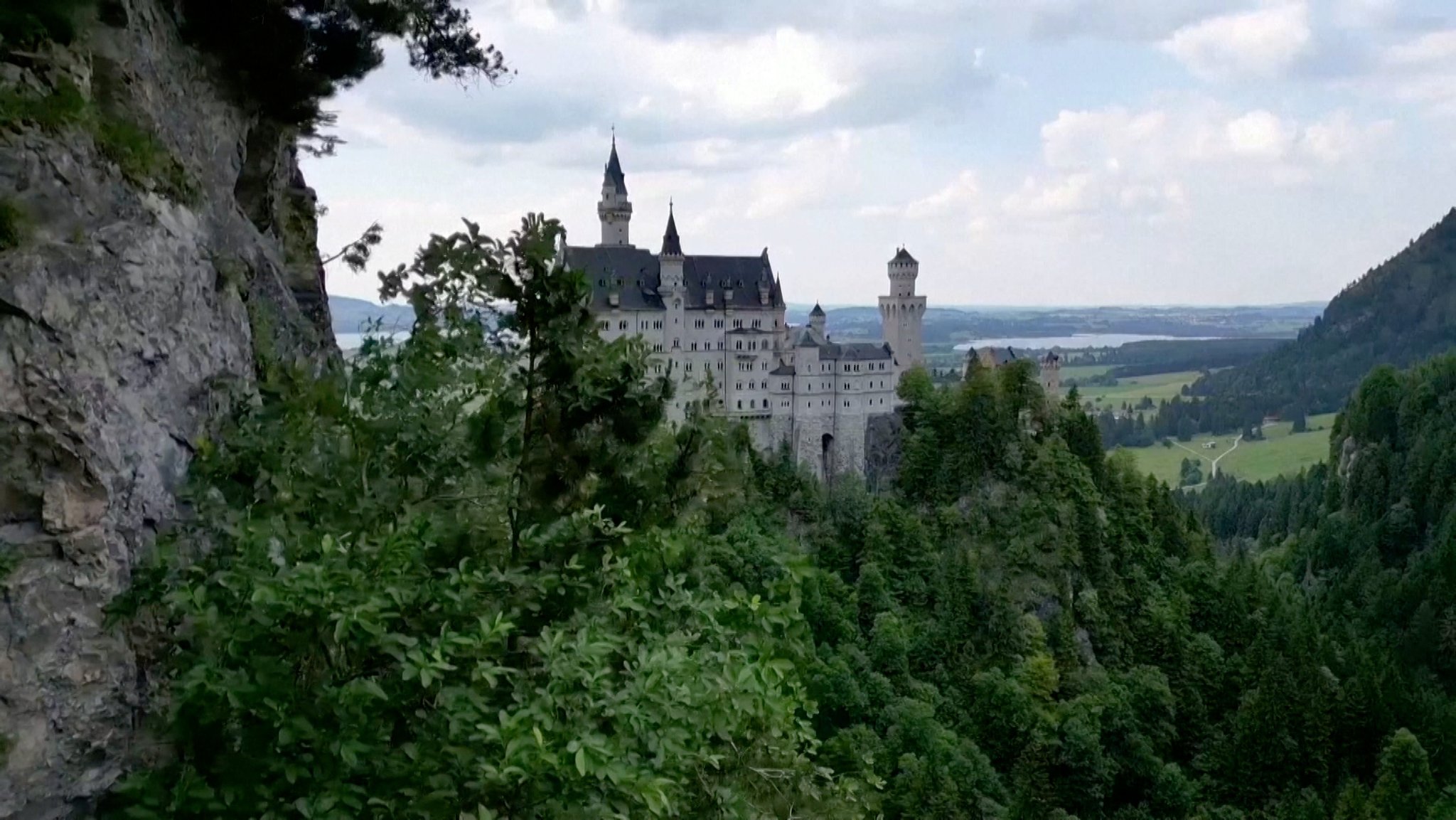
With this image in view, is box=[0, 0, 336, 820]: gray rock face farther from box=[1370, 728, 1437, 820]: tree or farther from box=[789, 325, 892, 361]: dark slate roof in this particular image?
box=[789, 325, 892, 361]: dark slate roof

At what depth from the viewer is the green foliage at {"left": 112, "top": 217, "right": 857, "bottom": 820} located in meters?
7.51

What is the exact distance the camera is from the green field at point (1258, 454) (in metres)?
162

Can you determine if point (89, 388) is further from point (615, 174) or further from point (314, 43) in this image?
point (615, 174)

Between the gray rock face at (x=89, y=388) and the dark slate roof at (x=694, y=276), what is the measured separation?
174 ft

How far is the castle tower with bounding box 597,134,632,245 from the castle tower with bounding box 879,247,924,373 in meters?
17.7

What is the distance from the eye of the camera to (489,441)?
33.4 ft

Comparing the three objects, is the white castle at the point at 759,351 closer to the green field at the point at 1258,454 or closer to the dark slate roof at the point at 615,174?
the dark slate roof at the point at 615,174

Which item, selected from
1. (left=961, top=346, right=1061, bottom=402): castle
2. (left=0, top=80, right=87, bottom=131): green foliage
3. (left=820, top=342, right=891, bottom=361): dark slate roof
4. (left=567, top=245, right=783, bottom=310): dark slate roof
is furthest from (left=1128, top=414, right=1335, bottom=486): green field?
(left=0, top=80, right=87, bottom=131): green foliage

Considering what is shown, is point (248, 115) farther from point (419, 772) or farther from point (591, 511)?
point (419, 772)

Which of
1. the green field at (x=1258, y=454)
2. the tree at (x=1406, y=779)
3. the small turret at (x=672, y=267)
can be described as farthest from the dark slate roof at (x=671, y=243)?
the green field at (x=1258, y=454)

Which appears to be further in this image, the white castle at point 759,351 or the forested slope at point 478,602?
the white castle at point 759,351

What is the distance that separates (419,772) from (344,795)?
1.73 feet

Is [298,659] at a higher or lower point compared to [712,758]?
higher

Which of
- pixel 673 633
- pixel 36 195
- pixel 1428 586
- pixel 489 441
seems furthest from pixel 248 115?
pixel 1428 586
